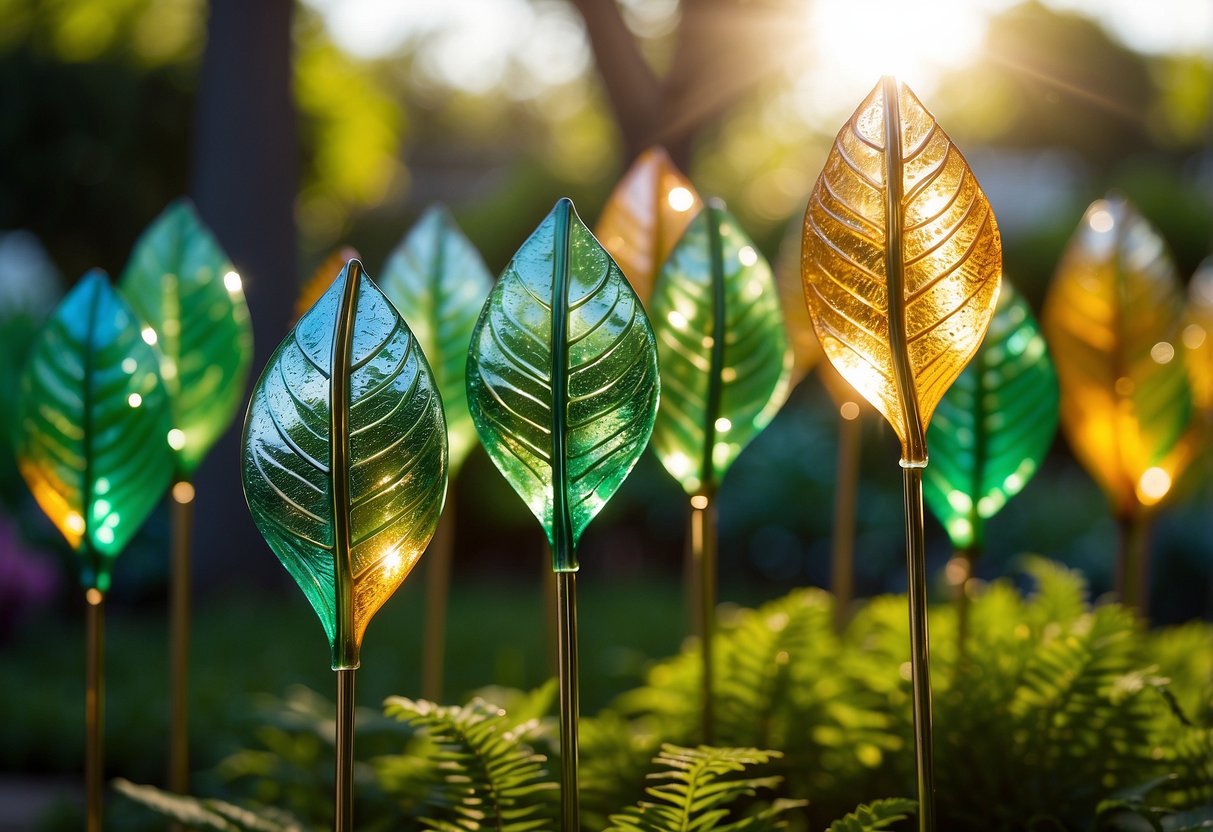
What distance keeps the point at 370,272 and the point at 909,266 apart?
443 cm

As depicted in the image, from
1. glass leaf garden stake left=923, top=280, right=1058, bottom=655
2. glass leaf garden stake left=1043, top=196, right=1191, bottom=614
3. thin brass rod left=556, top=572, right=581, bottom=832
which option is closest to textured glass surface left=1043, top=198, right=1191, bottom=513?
glass leaf garden stake left=1043, top=196, right=1191, bottom=614

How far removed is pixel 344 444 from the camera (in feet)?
2.00

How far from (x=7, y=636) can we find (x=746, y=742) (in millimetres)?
2763

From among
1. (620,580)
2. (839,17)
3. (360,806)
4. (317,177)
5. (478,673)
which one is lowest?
(360,806)

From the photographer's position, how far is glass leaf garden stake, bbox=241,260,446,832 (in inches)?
24.1

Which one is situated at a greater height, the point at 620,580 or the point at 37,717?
the point at 620,580

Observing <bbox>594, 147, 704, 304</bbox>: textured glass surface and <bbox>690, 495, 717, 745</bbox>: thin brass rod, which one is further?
<bbox>594, 147, 704, 304</bbox>: textured glass surface

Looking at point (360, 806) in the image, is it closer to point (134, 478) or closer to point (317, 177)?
point (134, 478)

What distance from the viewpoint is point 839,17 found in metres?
2.98

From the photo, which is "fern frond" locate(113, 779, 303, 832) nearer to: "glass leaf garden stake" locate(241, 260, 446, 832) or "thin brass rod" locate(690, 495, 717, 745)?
"glass leaf garden stake" locate(241, 260, 446, 832)

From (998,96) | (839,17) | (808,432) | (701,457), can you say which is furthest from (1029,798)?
(998,96)

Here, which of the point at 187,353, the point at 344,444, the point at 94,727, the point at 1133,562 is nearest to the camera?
the point at 344,444

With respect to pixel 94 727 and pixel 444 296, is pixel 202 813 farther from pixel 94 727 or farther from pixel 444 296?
pixel 444 296

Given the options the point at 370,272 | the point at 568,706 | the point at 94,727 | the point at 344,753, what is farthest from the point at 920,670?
the point at 370,272
